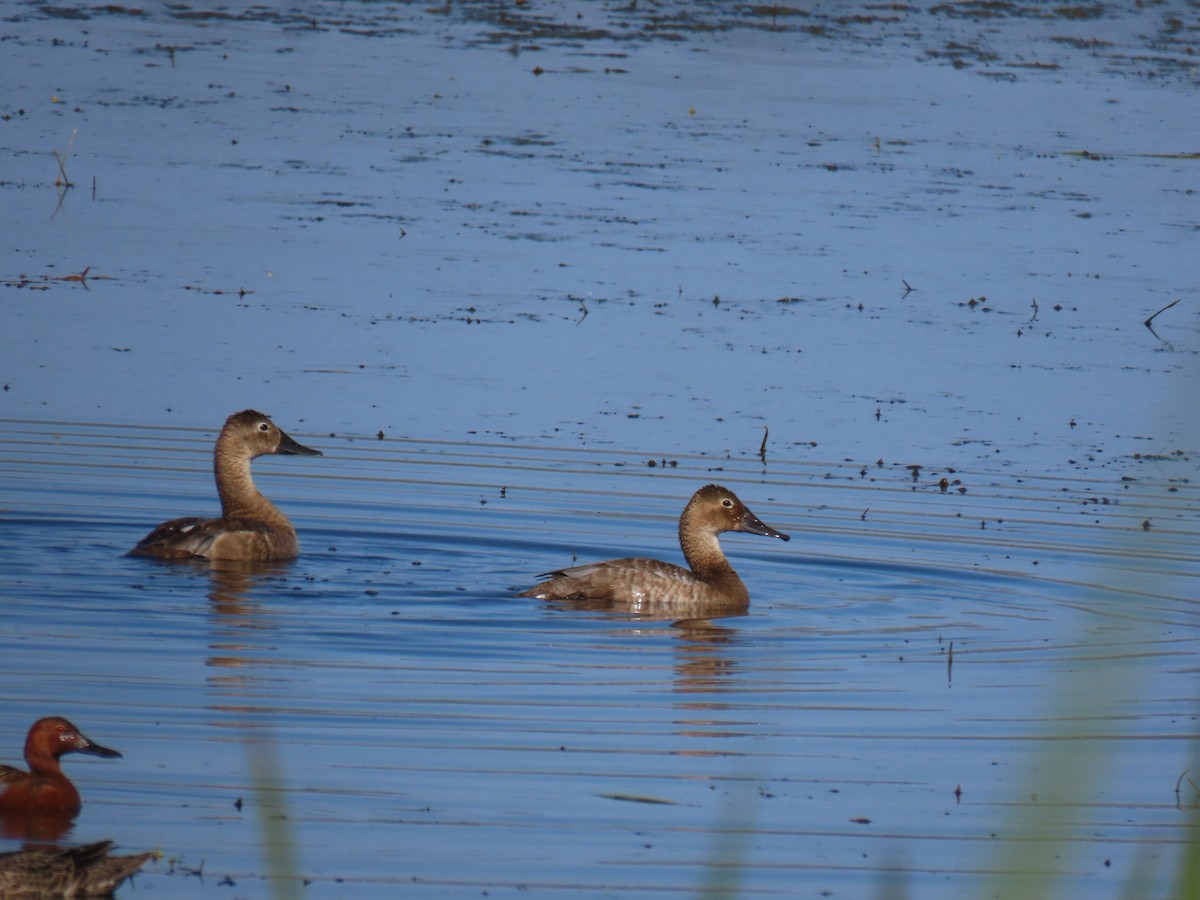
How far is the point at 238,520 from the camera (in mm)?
12289

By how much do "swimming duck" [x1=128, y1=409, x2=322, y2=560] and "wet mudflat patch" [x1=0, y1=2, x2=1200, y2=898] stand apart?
19cm

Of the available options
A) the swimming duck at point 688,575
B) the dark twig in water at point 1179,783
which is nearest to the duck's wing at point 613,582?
the swimming duck at point 688,575

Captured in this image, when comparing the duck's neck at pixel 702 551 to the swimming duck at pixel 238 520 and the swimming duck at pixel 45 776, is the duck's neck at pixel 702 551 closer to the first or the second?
the swimming duck at pixel 238 520

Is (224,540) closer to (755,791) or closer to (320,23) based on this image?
(755,791)

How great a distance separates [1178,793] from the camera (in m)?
8.40

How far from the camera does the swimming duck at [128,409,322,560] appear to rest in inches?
473

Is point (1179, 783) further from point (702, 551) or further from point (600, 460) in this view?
point (600, 460)

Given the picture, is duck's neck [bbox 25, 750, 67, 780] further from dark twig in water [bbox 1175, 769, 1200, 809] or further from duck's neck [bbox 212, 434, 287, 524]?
duck's neck [bbox 212, 434, 287, 524]

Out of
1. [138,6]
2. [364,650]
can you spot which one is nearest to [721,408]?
[364,650]

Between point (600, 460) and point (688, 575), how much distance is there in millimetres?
2024

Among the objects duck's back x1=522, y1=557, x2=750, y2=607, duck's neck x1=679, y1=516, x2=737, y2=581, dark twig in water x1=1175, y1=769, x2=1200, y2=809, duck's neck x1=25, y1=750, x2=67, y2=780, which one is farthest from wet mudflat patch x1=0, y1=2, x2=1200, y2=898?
duck's neck x1=679, y1=516, x2=737, y2=581

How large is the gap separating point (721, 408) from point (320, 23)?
58.2 feet

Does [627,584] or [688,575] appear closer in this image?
[627,584]

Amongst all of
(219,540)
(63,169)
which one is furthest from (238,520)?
(63,169)
